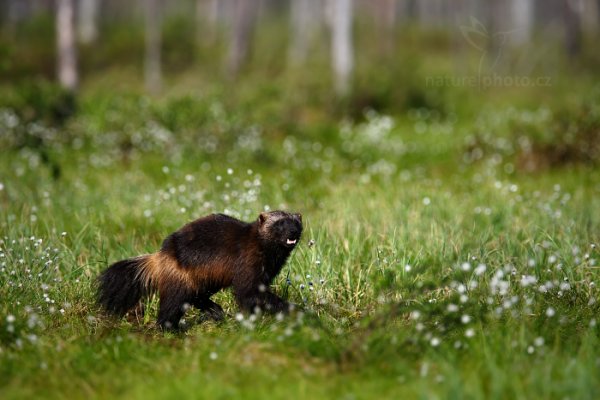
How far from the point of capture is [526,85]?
64.8 ft

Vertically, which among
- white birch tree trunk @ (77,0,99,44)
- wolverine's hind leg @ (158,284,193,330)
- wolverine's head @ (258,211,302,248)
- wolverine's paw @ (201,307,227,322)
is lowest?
wolverine's paw @ (201,307,227,322)

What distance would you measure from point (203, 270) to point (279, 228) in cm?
61

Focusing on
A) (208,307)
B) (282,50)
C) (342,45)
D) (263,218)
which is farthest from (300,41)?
(208,307)

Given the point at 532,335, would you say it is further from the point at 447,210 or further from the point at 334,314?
the point at 447,210

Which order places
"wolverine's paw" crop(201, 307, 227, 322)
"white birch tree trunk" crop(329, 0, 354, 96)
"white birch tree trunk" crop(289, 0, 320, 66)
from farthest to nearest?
"white birch tree trunk" crop(289, 0, 320, 66) → "white birch tree trunk" crop(329, 0, 354, 96) → "wolverine's paw" crop(201, 307, 227, 322)

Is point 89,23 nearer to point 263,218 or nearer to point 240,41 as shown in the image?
point 240,41

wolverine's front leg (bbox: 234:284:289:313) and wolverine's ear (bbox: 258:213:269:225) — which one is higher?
wolverine's ear (bbox: 258:213:269:225)

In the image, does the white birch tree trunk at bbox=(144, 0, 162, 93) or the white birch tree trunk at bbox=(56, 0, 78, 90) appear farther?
the white birch tree trunk at bbox=(144, 0, 162, 93)

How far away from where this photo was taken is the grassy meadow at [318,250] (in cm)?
383

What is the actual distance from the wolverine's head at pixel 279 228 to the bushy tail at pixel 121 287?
883 millimetres

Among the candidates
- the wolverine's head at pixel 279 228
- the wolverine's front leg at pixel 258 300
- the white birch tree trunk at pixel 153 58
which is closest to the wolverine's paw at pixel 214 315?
the wolverine's front leg at pixel 258 300

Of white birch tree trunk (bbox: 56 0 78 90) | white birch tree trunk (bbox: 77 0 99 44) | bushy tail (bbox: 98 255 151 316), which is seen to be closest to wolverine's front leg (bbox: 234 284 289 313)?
bushy tail (bbox: 98 255 151 316)

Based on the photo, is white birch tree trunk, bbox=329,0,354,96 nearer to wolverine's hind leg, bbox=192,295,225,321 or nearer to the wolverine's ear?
the wolverine's ear

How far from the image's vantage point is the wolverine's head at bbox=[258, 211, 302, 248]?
492 cm
